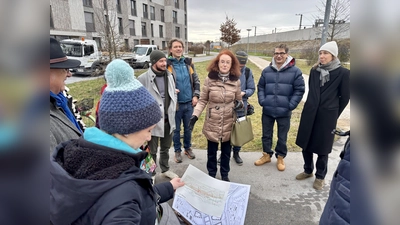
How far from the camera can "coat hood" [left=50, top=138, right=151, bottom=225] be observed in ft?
2.68

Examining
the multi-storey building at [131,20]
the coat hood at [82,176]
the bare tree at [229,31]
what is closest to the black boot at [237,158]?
the coat hood at [82,176]

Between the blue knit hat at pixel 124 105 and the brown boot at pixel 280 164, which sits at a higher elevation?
the blue knit hat at pixel 124 105

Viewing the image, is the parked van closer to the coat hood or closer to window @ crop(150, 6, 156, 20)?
the coat hood

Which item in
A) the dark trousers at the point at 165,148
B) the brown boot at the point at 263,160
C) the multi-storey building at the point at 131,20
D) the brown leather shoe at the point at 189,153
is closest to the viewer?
the dark trousers at the point at 165,148

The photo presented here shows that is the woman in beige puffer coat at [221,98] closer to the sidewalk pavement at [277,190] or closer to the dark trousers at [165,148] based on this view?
the dark trousers at [165,148]

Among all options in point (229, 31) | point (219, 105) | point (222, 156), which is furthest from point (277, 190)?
point (229, 31)

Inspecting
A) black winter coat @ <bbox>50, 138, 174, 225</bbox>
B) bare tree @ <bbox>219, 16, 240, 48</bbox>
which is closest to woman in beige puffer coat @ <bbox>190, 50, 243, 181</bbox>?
black winter coat @ <bbox>50, 138, 174, 225</bbox>

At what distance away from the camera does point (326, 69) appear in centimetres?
262

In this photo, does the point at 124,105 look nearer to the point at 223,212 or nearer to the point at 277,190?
the point at 223,212

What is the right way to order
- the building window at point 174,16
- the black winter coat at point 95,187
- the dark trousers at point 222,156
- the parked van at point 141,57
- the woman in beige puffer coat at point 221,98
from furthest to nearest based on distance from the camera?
the building window at point 174,16 → the parked van at point 141,57 → the dark trousers at point 222,156 → the woman in beige puffer coat at point 221,98 → the black winter coat at point 95,187

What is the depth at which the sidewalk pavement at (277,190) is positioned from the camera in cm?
242

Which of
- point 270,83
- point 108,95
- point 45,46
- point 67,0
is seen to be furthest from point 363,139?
point 67,0

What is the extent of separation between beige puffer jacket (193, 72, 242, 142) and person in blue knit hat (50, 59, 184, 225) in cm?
172

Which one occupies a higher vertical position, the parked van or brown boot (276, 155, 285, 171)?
the parked van
